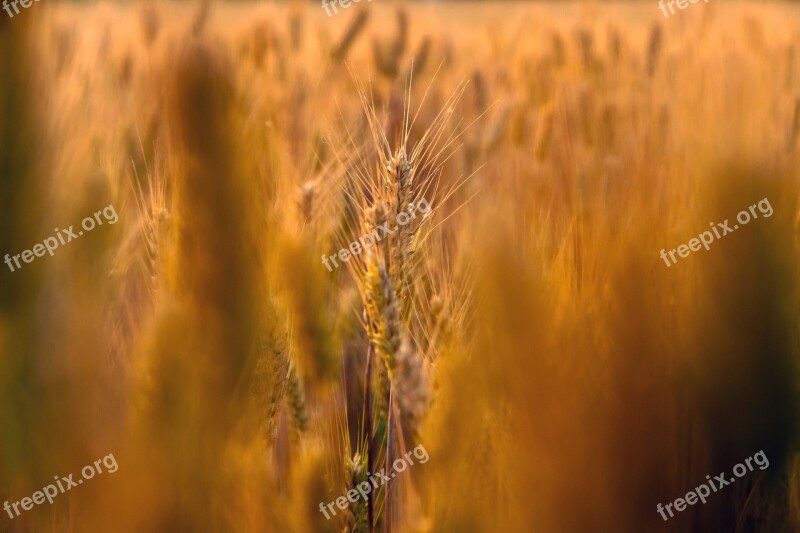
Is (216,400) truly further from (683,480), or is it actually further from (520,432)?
(683,480)

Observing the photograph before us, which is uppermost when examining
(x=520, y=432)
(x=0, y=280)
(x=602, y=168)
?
(x=0, y=280)

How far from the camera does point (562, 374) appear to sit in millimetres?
653

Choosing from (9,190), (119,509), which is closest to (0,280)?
(9,190)

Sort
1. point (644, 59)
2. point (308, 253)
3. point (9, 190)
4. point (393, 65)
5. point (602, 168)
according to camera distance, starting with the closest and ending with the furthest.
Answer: point (9, 190)
point (308, 253)
point (602, 168)
point (393, 65)
point (644, 59)

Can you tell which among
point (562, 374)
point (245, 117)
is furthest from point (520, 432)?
point (245, 117)

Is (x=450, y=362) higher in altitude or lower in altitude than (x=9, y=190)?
lower

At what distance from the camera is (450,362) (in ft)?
2.42

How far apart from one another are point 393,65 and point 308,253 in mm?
1272

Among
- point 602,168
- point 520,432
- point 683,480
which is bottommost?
point 683,480

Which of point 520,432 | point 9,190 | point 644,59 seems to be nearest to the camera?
point 520,432

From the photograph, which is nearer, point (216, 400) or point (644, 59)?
point (216, 400)

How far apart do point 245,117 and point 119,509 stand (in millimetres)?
374

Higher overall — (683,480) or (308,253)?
(308,253)

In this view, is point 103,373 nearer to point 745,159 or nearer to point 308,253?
point 308,253
